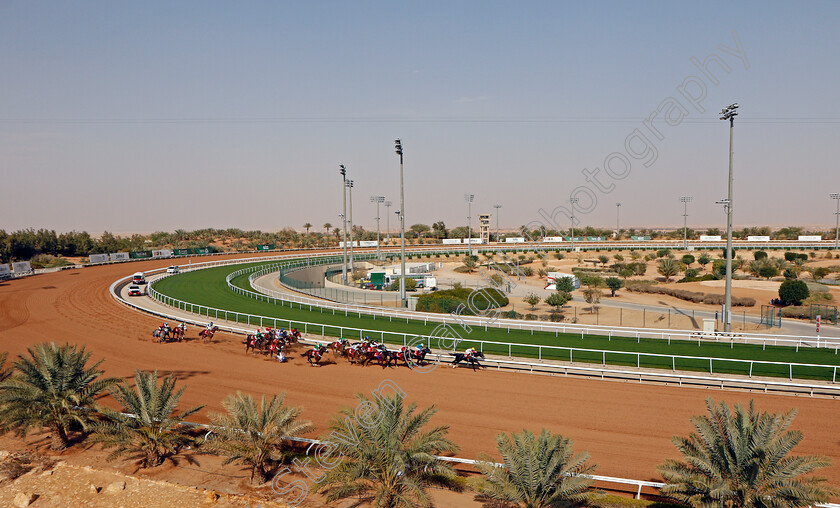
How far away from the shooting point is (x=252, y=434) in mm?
9695

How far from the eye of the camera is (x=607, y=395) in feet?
45.4

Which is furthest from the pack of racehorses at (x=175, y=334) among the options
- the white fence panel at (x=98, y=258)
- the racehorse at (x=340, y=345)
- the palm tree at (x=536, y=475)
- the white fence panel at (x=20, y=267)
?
the white fence panel at (x=98, y=258)

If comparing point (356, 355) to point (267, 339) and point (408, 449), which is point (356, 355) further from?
point (408, 449)

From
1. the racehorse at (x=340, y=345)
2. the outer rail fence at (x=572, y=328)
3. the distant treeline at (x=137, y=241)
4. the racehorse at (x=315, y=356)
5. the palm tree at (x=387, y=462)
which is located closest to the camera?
the palm tree at (x=387, y=462)

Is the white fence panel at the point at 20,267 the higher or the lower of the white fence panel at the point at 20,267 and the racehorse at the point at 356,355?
the higher

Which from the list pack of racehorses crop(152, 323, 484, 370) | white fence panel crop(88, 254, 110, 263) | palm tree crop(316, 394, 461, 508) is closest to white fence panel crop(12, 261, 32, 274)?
white fence panel crop(88, 254, 110, 263)

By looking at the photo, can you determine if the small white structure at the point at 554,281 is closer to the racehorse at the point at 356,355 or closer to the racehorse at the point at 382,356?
the racehorse at the point at 382,356

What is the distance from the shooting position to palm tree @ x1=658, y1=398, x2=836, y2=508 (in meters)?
6.97

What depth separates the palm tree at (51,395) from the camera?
1098 centimetres

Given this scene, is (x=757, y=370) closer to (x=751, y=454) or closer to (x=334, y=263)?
(x=751, y=454)

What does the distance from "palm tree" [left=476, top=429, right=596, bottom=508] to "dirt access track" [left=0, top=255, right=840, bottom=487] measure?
2276mm

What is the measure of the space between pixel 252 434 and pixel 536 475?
5.55 m

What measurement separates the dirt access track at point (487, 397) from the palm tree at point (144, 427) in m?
1.96

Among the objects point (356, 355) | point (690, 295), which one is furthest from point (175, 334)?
point (690, 295)
